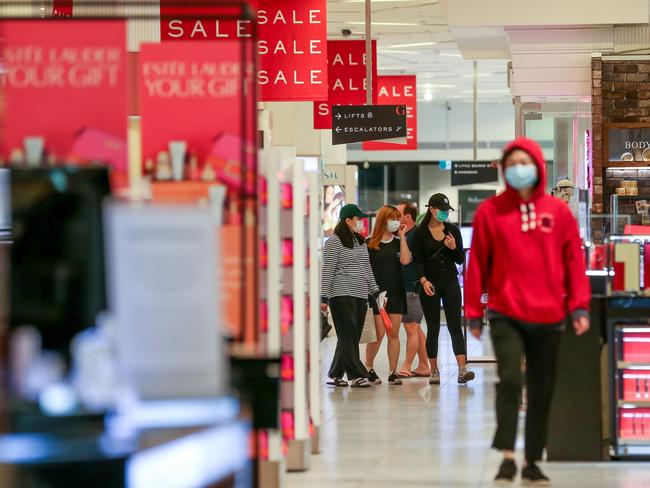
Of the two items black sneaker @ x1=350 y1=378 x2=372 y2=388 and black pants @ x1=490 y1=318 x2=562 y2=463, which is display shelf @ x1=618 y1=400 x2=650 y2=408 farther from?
black sneaker @ x1=350 y1=378 x2=372 y2=388

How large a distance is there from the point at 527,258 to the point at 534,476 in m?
1.13

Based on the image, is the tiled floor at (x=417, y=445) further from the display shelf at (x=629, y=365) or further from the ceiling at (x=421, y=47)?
the ceiling at (x=421, y=47)

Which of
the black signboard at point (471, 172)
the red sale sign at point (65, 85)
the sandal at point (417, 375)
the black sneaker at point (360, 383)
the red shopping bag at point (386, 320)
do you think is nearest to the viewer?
the red sale sign at point (65, 85)

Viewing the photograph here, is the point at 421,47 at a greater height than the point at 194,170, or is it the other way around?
the point at 421,47

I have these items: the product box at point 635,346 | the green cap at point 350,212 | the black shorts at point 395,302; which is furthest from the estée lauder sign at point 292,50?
the product box at point 635,346

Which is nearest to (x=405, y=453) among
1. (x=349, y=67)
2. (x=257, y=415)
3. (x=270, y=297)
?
(x=270, y=297)

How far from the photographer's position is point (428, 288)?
37.7 feet

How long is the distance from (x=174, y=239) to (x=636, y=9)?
11335 mm

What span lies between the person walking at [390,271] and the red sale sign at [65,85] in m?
7.76

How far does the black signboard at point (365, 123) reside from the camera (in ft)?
48.2

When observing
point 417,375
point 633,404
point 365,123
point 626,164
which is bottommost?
point 417,375

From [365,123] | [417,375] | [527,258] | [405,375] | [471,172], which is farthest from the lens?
[471,172]

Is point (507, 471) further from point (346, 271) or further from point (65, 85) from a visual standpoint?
point (346, 271)

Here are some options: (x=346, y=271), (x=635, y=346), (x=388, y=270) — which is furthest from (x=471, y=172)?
(x=635, y=346)
